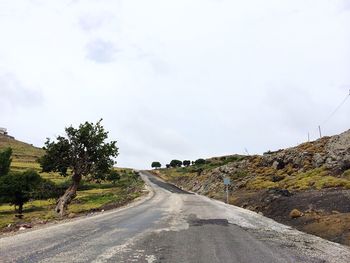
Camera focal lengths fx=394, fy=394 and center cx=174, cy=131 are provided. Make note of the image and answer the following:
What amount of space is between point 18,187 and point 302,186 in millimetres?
54701

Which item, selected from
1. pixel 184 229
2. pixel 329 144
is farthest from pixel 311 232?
pixel 329 144

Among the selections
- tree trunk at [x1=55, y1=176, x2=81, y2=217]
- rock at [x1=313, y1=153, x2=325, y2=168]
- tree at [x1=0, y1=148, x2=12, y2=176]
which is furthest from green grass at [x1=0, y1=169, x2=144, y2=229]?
tree at [x1=0, y1=148, x2=12, y2=176]

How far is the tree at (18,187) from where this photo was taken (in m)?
72.1

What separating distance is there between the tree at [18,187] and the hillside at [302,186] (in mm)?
33296

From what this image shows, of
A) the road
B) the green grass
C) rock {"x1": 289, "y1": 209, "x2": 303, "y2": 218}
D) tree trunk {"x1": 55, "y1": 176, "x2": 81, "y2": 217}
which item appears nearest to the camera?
the road

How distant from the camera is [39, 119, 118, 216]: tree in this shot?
43406 millimetres

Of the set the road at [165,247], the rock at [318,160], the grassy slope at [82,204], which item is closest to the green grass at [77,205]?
the grassy slope at [82,204]

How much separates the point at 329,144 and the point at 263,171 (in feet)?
40.1

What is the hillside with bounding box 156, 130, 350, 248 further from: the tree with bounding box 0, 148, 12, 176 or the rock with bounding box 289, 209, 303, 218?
the tree with bounding box 0, 148, 12, 176

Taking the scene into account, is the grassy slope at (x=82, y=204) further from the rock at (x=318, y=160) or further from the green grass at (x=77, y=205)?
the rock at (x=318, y=160)

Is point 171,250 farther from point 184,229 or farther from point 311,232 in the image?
point 311,232

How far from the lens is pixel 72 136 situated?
4391 cm

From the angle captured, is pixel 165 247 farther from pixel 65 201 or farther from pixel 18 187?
pixel 18 187

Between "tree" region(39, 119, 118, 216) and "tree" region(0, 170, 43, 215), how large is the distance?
28600mm
